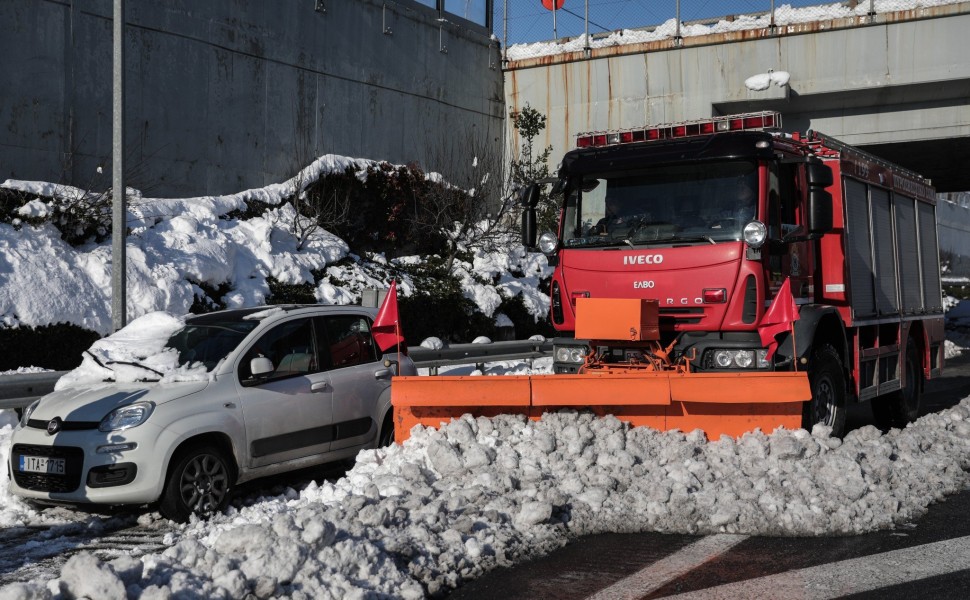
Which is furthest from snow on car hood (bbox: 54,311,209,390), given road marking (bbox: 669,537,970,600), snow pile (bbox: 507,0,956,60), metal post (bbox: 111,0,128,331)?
snow pile (bbox: 507,0,956,60)

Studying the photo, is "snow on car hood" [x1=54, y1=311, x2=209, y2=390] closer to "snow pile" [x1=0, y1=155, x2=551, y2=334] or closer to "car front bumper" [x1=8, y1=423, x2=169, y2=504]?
"car front bumper" [x1=8, y1=423, x2=169, y2=504]

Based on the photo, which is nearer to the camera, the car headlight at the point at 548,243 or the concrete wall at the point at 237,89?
the car headlight at the point at 548,243

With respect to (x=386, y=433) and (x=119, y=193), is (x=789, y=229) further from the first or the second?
(x=119, y=193)

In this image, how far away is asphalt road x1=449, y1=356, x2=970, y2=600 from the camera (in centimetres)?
533

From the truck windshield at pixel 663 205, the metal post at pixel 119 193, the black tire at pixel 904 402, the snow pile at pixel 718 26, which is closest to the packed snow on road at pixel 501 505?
the truck windshield at pixel 663 205

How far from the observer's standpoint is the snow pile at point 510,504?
16.5 feet

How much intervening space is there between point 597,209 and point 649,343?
1530 millimetres

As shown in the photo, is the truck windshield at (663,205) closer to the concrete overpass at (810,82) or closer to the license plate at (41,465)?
the license plate at (41,465)

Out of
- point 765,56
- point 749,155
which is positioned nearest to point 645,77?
point 765,56

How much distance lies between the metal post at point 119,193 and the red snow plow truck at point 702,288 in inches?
214

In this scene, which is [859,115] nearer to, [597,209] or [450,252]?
[450,252]

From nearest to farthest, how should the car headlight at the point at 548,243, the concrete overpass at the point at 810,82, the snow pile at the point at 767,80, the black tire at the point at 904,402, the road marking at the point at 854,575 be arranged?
the road marking at the point at 854,575, the car headlight at the point at 548,243, the black tire at the point at 904,402, the concrete overpass at the point at 810,82, the snow pile at the point at 767,80

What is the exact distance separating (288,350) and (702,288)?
11.5 feet

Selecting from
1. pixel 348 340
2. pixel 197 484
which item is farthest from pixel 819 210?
pixel 197 484
